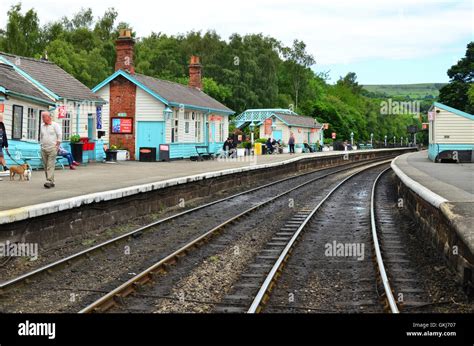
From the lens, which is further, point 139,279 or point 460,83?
point 460,83

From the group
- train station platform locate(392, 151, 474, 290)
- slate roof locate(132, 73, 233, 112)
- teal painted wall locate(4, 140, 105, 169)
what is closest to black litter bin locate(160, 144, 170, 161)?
slate roof locate(132, 73, 233, 112)

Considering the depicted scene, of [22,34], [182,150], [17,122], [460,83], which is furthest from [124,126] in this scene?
[22,34]

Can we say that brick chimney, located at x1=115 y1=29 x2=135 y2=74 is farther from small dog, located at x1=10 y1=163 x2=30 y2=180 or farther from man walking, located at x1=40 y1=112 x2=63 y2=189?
man walking, located at x1=40 y1=112 x2=63 y2=189

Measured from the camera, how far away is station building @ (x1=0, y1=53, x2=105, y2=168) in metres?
21.0

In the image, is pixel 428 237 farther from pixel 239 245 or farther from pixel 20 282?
pixel 20 282

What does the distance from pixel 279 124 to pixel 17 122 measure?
37998mm

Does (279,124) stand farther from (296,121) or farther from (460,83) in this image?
(460,83)

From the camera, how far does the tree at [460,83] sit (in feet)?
152

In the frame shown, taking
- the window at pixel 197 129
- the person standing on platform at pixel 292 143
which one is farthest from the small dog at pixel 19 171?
the person standing on platform at pixel 292 143

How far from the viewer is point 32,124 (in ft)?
74.6

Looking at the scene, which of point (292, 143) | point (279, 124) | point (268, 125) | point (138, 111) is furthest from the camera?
point (279, 124)

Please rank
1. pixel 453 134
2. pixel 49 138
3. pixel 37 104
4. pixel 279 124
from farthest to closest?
1. pixel 279 124
2. pixel 453 134
3. pixel 37 104
4. pixel 49 138

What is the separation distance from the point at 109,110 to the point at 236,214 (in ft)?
63.7
